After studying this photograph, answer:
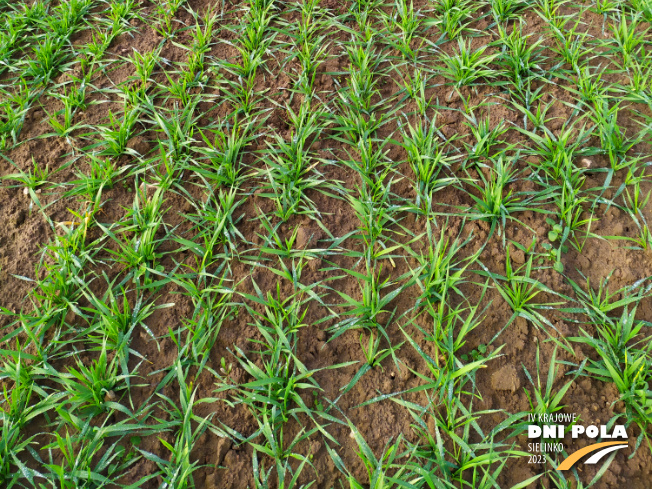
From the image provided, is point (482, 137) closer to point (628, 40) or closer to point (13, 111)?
point (628, 40)

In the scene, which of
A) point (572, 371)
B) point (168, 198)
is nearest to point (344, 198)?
point (168, 198)

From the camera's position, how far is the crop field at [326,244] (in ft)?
4.91

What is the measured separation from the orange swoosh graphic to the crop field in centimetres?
2

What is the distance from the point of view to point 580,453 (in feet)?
4.76

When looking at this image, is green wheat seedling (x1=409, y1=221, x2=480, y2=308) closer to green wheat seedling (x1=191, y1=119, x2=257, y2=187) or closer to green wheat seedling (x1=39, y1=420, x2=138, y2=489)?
green wheat seedling (x1=191, y1=119, x2=257, y2=187)

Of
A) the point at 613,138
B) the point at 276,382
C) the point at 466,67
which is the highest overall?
the point at 466,67

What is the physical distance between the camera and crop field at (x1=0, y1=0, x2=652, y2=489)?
1.50 meters

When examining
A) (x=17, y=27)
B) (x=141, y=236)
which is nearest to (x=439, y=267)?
(x=141, y=236)

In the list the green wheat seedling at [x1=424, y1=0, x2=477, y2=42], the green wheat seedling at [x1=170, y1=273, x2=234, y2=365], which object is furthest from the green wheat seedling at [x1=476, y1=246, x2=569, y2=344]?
the green wheat seedling at [x1=424, y1=0, x2=477, y2=42]

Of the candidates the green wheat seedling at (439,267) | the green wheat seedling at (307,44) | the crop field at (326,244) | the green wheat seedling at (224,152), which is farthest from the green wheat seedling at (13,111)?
the green wheat seedling at (439,267)

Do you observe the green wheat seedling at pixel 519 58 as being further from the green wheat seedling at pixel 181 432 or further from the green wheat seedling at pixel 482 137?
the green wheat seedling at pixel 181 432

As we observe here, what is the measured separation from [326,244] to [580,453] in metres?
1.25

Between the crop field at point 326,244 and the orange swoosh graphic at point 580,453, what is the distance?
2cm

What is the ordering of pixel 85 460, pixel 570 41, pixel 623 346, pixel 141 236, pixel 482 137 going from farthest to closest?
pixel 570 41 < pixel 482 137 < pixel 141 236 < pixel 623 346 < pixel 85 460
